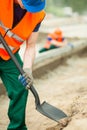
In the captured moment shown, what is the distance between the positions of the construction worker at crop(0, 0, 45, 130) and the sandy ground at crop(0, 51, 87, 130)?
2.00 ft

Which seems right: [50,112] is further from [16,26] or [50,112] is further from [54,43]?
[54,43]

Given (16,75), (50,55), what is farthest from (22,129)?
(50,55)

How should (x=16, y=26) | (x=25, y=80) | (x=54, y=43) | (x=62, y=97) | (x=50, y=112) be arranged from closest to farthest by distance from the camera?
(x=25, y=80) < (x=16, y=26) < (x=50, y=112) < (x=62, y=97) < (x=54, y=43)

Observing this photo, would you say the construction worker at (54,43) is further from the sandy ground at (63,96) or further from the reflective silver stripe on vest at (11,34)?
the reflective silver stripe on vest at (11,34)

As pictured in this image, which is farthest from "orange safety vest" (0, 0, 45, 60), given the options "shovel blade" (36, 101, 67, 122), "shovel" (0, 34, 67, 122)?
"shovel blade" (36, 101, 67, 122)

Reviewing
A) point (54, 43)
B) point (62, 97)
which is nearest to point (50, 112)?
point (62, 97)

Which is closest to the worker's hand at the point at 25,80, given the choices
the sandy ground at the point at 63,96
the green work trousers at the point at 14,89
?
the green work trousers at the point at 14,89

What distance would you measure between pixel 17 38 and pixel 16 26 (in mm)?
150

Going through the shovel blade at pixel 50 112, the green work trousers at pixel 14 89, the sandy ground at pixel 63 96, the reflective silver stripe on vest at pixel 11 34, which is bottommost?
the sandy ground at pixel 63 96

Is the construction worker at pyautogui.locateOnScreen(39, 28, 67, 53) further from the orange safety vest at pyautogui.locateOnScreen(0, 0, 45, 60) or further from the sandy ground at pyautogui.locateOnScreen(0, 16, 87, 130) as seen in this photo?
the orange safety vest at pyautogui.locateOnScreen(0, 0, 45, 60)

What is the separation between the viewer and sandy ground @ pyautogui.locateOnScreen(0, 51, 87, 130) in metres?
5.09

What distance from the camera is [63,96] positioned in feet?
21.4

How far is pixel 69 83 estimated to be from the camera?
24.6 feet

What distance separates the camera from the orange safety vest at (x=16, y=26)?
4.27m
